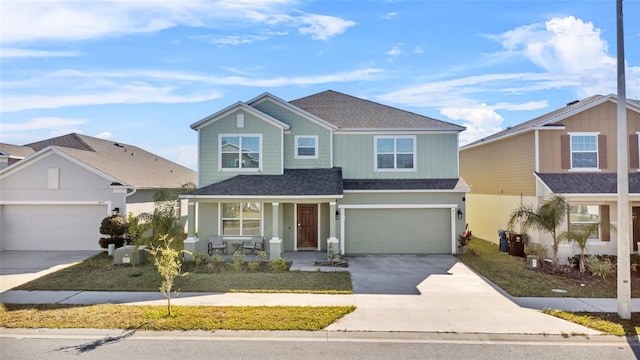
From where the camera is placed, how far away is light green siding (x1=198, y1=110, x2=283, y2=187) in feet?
54.6

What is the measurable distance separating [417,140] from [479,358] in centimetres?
1228

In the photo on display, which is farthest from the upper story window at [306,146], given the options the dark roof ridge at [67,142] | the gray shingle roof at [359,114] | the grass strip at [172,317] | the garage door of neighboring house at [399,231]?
the dark roof ridge at [67,142]

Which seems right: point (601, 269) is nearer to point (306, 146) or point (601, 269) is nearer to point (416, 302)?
point (416, 302)

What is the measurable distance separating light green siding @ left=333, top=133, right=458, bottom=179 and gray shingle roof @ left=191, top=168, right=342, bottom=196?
1.05m

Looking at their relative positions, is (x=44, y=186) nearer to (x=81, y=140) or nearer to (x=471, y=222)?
(x=81, y=140)

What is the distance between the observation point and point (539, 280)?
39.2 feet

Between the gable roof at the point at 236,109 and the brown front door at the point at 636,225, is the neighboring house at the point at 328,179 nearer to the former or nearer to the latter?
the gable roof at the point at 236,109

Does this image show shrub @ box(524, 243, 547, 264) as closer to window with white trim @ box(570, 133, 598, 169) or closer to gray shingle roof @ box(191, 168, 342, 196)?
window with white trim @ box(570, 133, 598, 169)

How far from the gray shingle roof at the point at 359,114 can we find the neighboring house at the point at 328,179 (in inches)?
5.1

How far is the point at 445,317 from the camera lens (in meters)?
8.66

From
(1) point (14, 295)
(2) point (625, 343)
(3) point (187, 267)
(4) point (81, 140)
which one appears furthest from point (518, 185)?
(4) point (81, 140)

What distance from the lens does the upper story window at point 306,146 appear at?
17484 millimetres

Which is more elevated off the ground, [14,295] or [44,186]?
[44,186]

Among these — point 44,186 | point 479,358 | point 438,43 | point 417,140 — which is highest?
point 438,43
